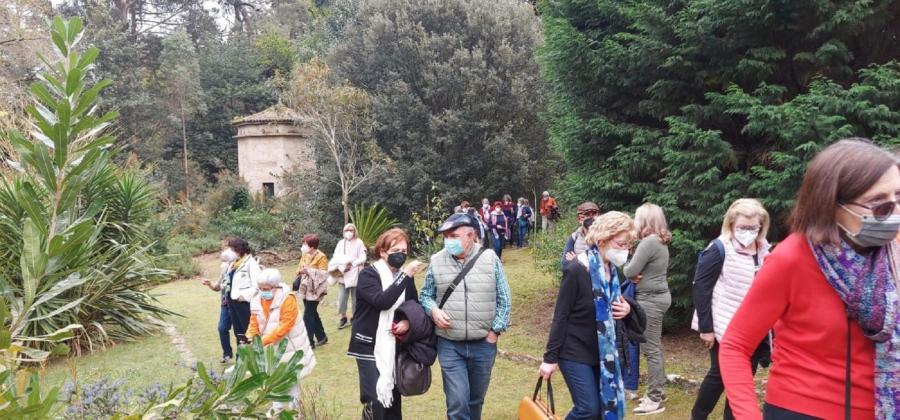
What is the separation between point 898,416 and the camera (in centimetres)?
196

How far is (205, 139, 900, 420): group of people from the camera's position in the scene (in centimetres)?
204

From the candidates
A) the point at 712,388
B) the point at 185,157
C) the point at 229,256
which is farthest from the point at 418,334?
the point at 185,157

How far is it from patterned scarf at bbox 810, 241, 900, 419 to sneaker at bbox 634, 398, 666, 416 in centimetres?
391

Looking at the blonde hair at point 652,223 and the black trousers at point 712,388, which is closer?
the black trousers at point 712,388

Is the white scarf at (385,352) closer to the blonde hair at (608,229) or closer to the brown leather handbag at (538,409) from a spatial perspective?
the brown leather handbag at (538,409)

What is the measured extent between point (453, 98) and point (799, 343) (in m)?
19.7

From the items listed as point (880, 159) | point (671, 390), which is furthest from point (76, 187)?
point (671, 390)

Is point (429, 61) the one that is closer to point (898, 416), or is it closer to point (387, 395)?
point (387, 395)

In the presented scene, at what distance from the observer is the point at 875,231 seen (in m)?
2.01

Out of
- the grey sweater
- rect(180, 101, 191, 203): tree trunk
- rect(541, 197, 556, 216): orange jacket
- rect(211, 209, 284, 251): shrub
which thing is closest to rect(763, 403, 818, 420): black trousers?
the grey sweater

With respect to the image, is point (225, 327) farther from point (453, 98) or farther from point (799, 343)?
point (453, 98)

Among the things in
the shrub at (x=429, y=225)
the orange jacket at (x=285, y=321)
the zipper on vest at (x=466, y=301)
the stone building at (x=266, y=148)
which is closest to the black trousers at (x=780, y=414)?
the zipper on vest at (x=466, y=301)

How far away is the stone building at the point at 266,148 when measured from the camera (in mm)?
30719

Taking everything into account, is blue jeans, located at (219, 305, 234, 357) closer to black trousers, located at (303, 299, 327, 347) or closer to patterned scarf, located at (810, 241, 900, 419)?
black trousers, located at (303, 299, 327, 347)
